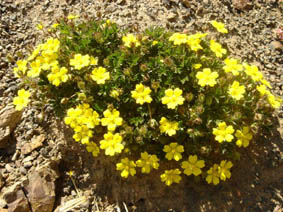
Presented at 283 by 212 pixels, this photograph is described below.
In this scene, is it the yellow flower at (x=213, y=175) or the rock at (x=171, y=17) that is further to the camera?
the rock at (x=171, y=17)

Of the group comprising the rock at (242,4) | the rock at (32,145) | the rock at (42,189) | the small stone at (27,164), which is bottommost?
the rock at (42,189)

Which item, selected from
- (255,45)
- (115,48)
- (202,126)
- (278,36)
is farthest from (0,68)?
(278,36)

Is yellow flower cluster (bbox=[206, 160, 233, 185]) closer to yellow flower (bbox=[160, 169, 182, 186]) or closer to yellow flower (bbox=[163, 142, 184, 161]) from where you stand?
yellow flower (bbox=[160, 169, 182, 186])

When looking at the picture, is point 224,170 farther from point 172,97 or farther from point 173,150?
point 172,97

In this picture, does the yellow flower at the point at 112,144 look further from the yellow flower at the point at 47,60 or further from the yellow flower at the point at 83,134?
the yellow flower at the point at 47,60

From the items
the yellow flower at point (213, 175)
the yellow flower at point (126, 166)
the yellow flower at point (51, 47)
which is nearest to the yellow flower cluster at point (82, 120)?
the yellow flower at point (126, 166)
